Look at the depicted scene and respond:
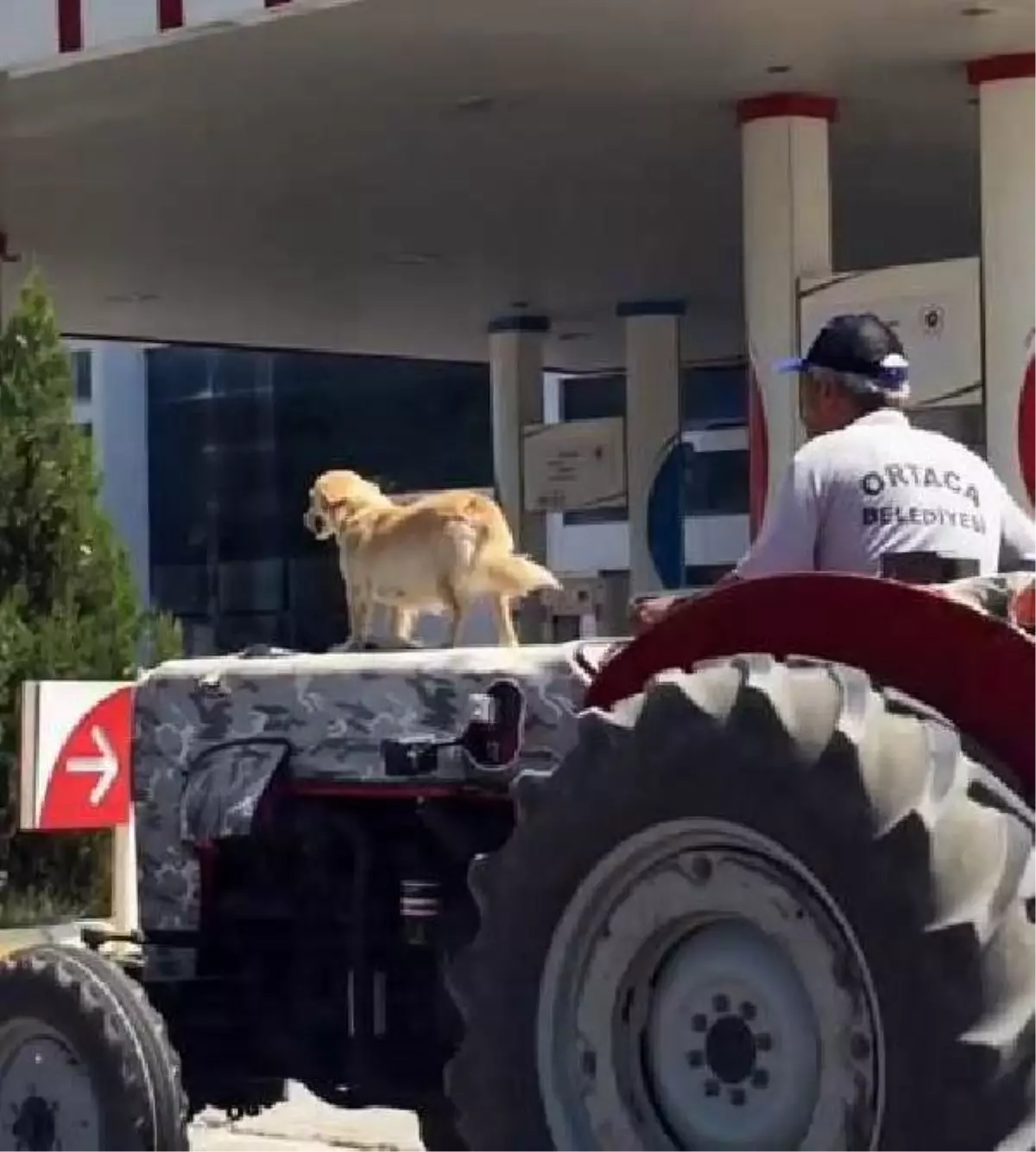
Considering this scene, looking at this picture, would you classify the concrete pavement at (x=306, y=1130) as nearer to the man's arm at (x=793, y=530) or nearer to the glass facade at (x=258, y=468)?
the man's arm at (x=793, y=530)

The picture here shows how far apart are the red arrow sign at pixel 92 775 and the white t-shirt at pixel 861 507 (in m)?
5.20

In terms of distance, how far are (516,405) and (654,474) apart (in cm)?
254

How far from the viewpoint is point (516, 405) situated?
2695 cm

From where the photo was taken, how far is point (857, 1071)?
163 inches

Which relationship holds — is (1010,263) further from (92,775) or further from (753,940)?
(753,940)

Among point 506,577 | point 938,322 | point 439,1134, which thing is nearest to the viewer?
point 439,1134

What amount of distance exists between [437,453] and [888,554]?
118 feet

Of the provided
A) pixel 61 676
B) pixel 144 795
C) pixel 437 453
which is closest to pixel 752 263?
pixel 61 676

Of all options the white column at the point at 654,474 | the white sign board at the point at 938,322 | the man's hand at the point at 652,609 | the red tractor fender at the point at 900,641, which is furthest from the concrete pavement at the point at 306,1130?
the white column at the point at 654,474

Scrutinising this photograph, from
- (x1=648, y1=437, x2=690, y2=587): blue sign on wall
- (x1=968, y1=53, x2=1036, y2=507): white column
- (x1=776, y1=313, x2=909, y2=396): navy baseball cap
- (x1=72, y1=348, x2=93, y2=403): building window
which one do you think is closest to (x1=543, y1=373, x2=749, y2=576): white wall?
(x1=648, y1=437, x2=690, y2=587): blue sign on wall

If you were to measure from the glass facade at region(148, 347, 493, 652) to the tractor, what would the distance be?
3522 cm

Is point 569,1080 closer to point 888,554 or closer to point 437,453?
point 888,554

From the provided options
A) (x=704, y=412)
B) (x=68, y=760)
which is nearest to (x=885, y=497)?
(x=68, y=760)

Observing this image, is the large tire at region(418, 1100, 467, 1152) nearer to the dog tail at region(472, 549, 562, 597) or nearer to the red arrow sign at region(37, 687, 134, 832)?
the dog tail at region(472, 549, 562, 597)
